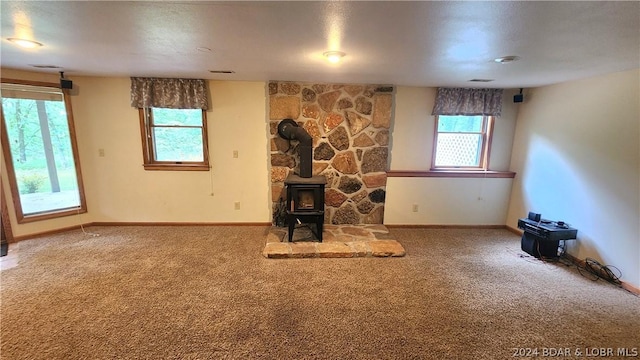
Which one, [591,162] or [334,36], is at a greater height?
[334,36]

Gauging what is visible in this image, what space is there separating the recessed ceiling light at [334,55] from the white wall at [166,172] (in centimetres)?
164

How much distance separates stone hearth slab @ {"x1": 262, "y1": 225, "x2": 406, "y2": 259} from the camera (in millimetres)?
3000

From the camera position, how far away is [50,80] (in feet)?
10.7

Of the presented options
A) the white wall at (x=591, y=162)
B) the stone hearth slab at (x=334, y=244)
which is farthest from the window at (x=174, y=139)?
the white wall at (x=591, y=162)

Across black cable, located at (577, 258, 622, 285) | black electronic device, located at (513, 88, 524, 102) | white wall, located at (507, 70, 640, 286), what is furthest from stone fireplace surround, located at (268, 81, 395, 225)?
black cable, located at (577, 258, 622, 285)

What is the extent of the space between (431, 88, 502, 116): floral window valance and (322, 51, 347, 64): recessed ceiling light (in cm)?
206

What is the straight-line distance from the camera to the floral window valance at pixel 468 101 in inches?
144

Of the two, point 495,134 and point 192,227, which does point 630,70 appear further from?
point 192,227

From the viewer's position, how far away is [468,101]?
3.68 m

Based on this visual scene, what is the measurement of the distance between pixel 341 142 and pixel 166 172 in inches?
98.8

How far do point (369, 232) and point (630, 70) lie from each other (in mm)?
3008

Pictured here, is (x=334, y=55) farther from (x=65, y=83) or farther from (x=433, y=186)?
(x=65, y=83)

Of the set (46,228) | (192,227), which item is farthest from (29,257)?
(192,227)

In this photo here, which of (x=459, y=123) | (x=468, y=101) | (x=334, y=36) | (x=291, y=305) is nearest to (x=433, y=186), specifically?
(x=459, y=123)
